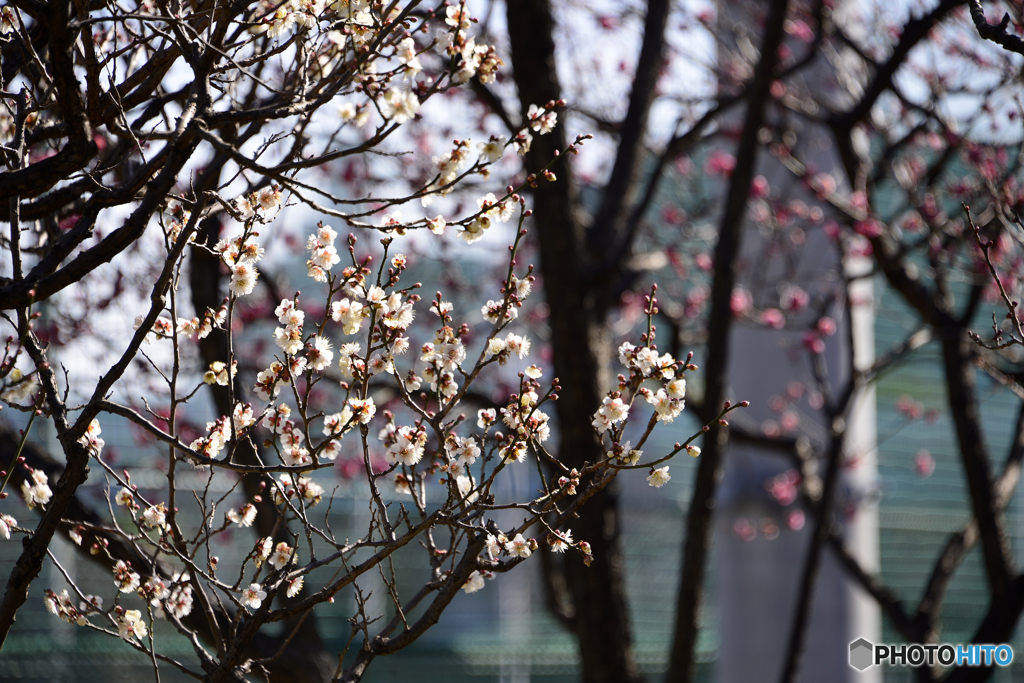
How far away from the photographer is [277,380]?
1714mm

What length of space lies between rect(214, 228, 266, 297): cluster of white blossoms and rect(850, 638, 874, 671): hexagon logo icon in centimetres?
367

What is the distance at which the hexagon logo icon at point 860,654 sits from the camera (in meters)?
4.23

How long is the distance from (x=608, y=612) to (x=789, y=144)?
102 inches

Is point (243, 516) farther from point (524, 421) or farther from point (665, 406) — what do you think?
point (665, 406)

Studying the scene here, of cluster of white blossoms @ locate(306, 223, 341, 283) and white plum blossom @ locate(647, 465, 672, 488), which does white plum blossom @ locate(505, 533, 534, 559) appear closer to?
white plum blossom @ locate(647, 465, 672, 488)

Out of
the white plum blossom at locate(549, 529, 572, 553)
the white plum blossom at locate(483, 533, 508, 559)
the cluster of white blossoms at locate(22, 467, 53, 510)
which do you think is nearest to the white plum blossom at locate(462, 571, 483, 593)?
the white plum blossom at locate(483, 533, 508, 559)

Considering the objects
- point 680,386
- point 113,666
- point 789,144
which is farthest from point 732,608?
point 113,666

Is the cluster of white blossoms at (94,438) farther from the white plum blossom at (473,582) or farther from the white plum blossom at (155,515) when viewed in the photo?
the white plum blossom at (473,582)

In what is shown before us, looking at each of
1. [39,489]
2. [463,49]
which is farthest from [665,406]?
[39,489]

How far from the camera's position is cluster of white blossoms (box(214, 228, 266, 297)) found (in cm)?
164

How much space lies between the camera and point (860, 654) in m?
4.25

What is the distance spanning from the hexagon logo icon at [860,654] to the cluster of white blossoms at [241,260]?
367 cm

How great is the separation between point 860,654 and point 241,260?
3.73 metres

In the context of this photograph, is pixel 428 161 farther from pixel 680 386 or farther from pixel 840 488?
pixel 680 386
